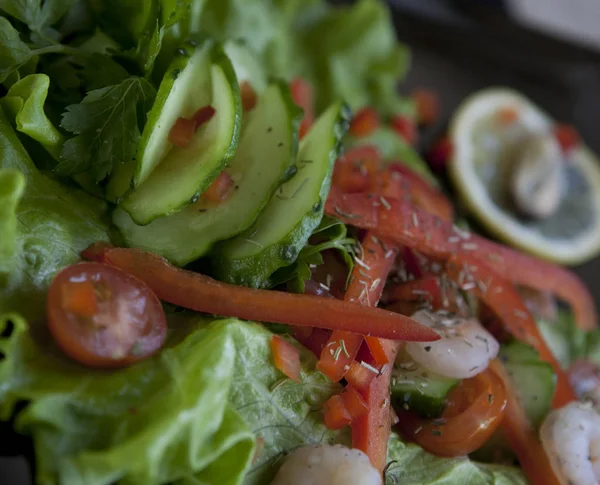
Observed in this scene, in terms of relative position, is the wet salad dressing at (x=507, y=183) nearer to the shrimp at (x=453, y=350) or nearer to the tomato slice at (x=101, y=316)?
the shrimp at (x=453, y=350)

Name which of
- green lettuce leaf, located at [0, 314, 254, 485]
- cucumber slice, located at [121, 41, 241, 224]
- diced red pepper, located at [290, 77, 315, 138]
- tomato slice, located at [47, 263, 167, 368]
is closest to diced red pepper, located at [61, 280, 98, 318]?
tomato slice, located at [47, 263, 167, 368]

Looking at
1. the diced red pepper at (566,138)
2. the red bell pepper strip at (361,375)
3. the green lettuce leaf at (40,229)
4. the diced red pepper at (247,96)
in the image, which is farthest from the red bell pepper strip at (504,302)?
the diced red pepper at (566,138)

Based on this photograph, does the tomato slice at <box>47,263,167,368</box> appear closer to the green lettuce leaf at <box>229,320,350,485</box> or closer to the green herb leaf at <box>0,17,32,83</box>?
the green lettuce leaf at <box>229,320,350,485</box>

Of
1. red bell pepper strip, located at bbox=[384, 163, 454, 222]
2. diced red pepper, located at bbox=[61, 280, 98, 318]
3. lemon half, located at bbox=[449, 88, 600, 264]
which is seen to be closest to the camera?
diced red pepper, located at bbox=[61, 280, 98, 318]

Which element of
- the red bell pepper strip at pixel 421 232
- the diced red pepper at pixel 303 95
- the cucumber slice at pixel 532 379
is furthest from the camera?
the diced red pepper at pixel 303 95

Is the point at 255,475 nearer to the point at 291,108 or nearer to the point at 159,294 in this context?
the point at 159,294

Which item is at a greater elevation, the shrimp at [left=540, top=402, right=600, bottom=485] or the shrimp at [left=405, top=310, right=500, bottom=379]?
the shrimp at [left=405, top=310, right=500, bottom=379]

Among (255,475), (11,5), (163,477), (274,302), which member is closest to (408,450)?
(255,475)
